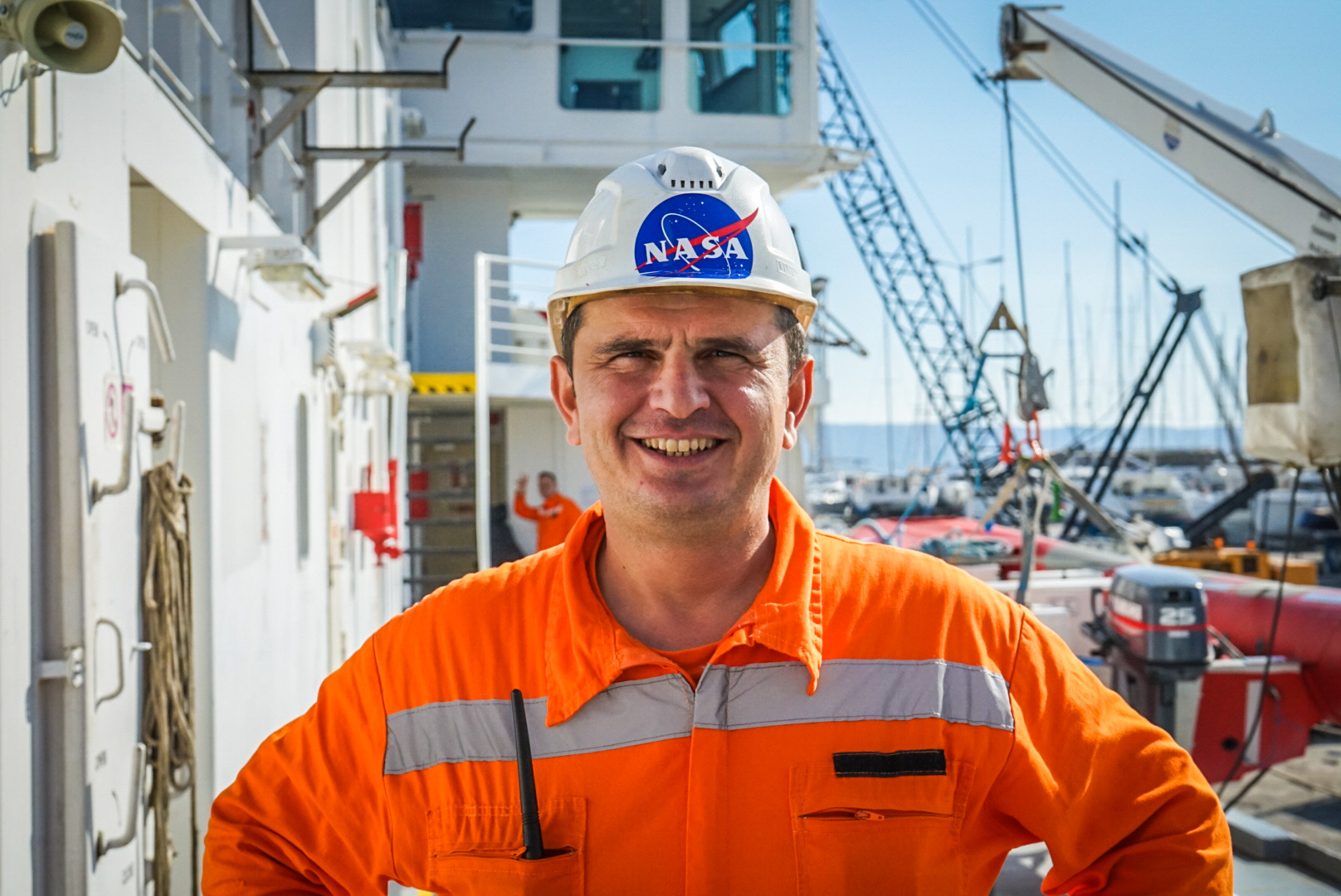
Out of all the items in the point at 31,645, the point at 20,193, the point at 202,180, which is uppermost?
the point at 202,180

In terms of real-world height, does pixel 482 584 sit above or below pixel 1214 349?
below

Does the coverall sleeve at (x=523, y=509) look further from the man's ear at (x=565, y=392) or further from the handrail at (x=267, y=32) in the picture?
the man's ear at (x=565, y=392)

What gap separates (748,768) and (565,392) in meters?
0.84

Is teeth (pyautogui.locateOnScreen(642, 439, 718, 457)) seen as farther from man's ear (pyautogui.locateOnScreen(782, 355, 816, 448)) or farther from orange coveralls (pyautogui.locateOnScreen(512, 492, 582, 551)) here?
orange coveralls (pyautogui.locateOnScreen(512, 492, 582, 551))

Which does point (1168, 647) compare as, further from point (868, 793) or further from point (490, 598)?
point (490, 598)

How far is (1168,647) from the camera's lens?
5.36 metres

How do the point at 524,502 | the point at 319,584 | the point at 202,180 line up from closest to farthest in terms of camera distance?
1. the point at 202,180
2. the point at 319,584
3. the point at 524,502

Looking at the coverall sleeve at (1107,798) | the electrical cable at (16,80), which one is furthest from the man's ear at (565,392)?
the electrical cable at (16,80)

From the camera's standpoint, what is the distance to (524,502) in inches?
421

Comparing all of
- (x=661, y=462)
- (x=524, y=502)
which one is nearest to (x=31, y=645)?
(x=661, y=462)

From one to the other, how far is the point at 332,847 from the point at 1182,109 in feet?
21.1

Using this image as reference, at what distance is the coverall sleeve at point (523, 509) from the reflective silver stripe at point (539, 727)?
27.1ft

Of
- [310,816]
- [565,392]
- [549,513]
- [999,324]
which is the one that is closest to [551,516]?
[549,513]

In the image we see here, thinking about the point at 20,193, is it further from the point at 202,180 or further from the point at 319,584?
the point at 319,584
